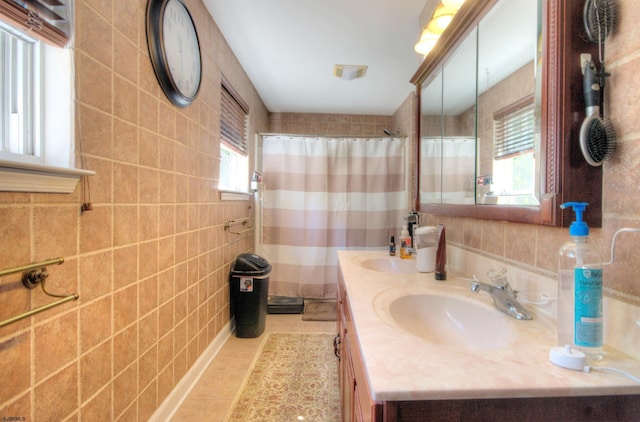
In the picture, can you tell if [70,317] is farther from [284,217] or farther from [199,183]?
[284,217]

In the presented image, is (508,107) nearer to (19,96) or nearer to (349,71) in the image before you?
(19,96)

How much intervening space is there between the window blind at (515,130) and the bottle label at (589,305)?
1.35 feet

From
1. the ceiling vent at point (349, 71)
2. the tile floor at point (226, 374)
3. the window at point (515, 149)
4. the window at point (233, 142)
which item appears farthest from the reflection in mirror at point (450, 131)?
the tile floor at point (226, 374)

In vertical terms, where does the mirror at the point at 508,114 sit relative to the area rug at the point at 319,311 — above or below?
above

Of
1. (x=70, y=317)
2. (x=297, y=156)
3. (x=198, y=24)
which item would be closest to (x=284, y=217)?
(x=297, y=156)

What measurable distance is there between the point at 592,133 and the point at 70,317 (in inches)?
59.3

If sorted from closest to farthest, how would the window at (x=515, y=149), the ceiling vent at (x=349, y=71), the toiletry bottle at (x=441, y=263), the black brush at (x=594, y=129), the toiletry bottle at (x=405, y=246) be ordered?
the black brush at (x=594, y=129)
the window at (x=515, y=149)
the toiletry bottle at (x=441, y=263)
the toiletry bottle at (x=405, y=246)
the ceiling vent at (x=349, y=71)

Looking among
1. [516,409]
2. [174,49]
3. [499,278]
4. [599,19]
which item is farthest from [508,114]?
[174,49]

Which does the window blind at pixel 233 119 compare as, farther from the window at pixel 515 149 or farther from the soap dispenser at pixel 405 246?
the window at pixel 515 149

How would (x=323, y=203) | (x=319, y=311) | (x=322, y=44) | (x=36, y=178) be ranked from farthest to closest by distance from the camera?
(x=323, y=203), (x=319, y=311), (x=322, y=44), (x=36, y=178)

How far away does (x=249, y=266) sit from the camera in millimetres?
2160

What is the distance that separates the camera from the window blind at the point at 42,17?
0.70m

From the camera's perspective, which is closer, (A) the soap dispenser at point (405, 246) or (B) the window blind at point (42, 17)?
(B) the window blind at point (42, 17)

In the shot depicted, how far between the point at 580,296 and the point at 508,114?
25.1 inches
